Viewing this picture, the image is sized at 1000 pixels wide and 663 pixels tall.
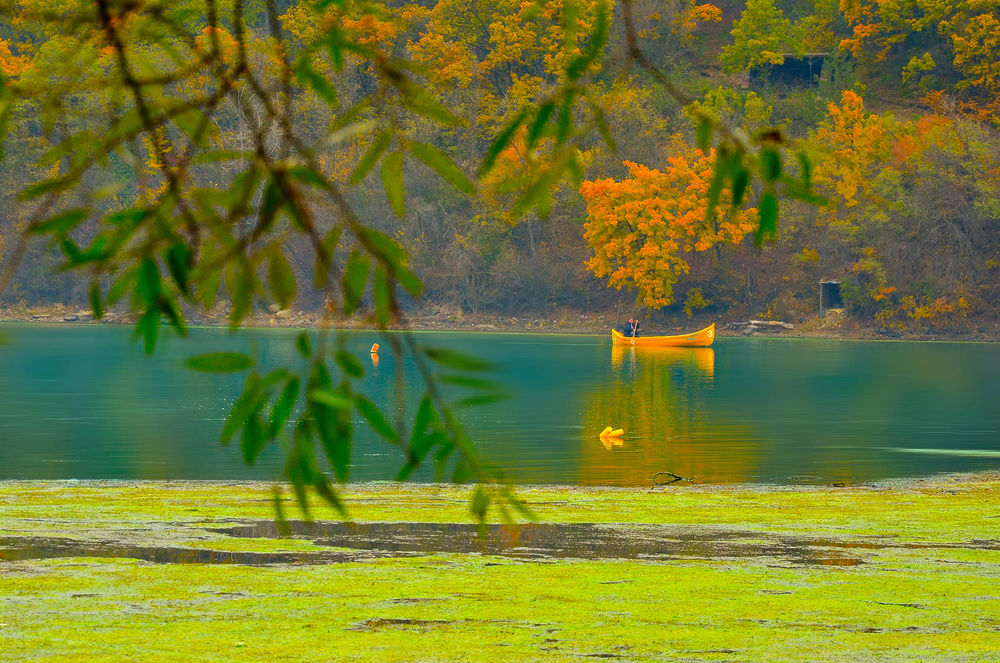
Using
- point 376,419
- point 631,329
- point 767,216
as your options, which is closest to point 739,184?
point 767,216

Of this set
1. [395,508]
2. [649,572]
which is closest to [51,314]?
[395,508]

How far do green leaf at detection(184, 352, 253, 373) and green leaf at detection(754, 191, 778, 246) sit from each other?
926 mm

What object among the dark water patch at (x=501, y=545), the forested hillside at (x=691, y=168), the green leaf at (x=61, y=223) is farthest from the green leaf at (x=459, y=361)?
the forested hillside at (x=691, y=168)

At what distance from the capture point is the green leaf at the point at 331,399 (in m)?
2.62

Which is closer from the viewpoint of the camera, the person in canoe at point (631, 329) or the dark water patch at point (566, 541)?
the dark water patch at point (566, 541)

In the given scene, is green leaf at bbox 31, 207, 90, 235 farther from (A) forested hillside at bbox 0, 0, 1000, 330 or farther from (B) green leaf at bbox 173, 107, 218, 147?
(A) forested hillside at bbox 0, 0, 1000, 330

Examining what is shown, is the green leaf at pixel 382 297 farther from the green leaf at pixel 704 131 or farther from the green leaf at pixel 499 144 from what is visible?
the green leaf at pixel 704 131

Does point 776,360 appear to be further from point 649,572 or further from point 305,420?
point 305,420

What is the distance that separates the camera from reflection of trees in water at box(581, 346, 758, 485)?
25.3 m

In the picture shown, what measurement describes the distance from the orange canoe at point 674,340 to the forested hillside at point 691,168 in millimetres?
4648

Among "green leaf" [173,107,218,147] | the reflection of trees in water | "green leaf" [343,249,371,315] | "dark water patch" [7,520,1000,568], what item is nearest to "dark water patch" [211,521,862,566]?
"dark water patch" [7,520,1000,568]

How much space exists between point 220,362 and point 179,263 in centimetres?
25

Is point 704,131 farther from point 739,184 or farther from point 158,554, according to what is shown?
point 158,554

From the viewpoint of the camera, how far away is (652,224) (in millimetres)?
77312
